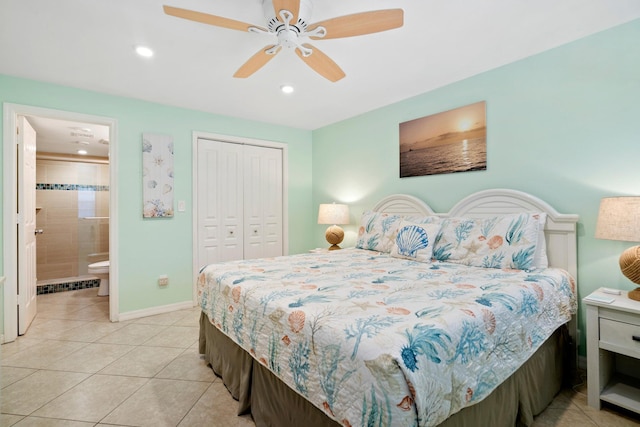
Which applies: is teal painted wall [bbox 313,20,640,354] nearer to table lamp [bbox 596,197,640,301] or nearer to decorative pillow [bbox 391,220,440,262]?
table lamp [bbox 596,197,640,301]

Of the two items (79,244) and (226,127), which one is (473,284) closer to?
(226,127)

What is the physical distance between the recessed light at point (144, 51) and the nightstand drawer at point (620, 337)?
11.6ft

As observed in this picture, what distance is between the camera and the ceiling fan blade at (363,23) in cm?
160

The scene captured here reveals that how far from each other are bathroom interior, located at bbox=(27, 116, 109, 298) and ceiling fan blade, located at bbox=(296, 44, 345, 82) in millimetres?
3772

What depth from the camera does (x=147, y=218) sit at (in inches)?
134

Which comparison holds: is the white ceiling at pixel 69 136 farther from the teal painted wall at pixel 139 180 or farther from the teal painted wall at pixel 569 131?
the teal painted wall at pixel 569 131

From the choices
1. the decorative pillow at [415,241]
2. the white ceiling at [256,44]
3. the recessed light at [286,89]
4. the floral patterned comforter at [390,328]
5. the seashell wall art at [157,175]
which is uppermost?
the recessed light at [286,89]

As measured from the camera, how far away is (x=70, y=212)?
523 centimetres

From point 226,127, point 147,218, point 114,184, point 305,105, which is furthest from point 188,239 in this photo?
point 305,105

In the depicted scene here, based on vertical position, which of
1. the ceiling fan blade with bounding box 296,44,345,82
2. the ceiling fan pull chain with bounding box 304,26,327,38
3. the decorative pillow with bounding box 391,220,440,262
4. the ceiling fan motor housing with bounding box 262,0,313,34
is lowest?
the decorative pillow with bounding box 391,220,440,262

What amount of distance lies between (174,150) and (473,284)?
3.39m

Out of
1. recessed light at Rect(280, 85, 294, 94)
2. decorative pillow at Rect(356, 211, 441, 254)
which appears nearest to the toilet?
recessed light at Rect(280, 85, 294, 94)

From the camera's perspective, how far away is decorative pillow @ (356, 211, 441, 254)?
2.95 metres

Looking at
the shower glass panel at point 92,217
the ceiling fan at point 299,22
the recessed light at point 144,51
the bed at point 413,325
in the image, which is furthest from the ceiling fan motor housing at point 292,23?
the shower glass panel at point 92,217
